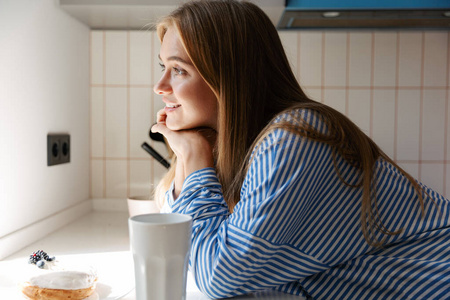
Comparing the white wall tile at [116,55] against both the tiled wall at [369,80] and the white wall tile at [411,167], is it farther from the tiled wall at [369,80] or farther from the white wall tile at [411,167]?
the white wall tile at [411,167]

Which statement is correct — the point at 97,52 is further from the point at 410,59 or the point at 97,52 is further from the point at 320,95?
the point at 410,59

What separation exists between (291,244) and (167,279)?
259 millimetres

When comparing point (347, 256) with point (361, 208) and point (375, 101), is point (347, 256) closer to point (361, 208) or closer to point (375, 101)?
point (361, 208)

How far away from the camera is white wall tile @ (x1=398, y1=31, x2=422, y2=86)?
5.46 feet

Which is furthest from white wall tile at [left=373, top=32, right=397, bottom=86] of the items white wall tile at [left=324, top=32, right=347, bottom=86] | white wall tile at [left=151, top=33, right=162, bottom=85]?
white wall tile at [left=151, top=33, right=162, bottom=85]

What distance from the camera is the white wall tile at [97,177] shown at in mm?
1708

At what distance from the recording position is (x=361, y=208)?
674 millimetres

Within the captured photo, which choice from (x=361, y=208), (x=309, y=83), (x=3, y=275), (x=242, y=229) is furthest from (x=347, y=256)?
(x=309, y=83)

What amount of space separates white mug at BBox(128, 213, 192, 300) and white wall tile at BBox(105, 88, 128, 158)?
1.27 metres

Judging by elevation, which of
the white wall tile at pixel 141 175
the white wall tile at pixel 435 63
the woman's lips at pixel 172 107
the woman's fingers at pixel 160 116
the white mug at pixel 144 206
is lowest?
the white mug at pixel 144 206

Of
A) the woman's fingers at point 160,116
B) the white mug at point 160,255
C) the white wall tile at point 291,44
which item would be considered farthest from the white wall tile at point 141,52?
the white mug at point 160,255

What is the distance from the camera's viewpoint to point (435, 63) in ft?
5.47

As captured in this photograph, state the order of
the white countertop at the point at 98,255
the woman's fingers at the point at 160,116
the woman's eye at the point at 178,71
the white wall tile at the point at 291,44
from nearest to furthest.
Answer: the white countertop at the point at 98,255 < the woman's eye at the point at 178,71 < the woman's fingers at the point at 160,116 < the white wall tile at the point at 291,44

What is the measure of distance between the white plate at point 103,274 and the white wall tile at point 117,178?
66 cm
